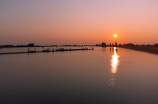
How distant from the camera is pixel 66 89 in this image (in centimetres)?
1620

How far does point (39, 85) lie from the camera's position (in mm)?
17906

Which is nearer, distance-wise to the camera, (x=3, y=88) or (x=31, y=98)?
(x=31, y=98)

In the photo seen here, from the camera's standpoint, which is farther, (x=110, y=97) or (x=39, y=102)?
(x=110, y=97)

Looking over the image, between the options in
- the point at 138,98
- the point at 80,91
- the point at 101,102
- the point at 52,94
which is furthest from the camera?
the point at 80,91

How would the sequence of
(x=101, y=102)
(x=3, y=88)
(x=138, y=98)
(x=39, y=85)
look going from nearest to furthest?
(x=101, y=102) → (x=138, y=98) → (x=3, y=88) → (x=39, y=85)

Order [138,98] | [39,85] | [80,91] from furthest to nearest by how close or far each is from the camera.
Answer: [39,85] < [80,91] < [138,98]

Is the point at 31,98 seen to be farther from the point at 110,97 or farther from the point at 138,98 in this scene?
the point at 138,98

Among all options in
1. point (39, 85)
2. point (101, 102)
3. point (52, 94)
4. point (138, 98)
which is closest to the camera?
point (101, 102)

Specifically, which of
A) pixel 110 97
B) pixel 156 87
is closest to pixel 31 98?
pixel 110 97

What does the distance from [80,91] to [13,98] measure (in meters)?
6.31

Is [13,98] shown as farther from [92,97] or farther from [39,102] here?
[92,97]

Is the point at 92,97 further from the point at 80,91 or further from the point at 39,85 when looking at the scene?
the point at 39,85

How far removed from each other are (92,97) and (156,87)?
8.11 meters

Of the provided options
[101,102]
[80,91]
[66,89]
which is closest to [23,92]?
[66,89]
